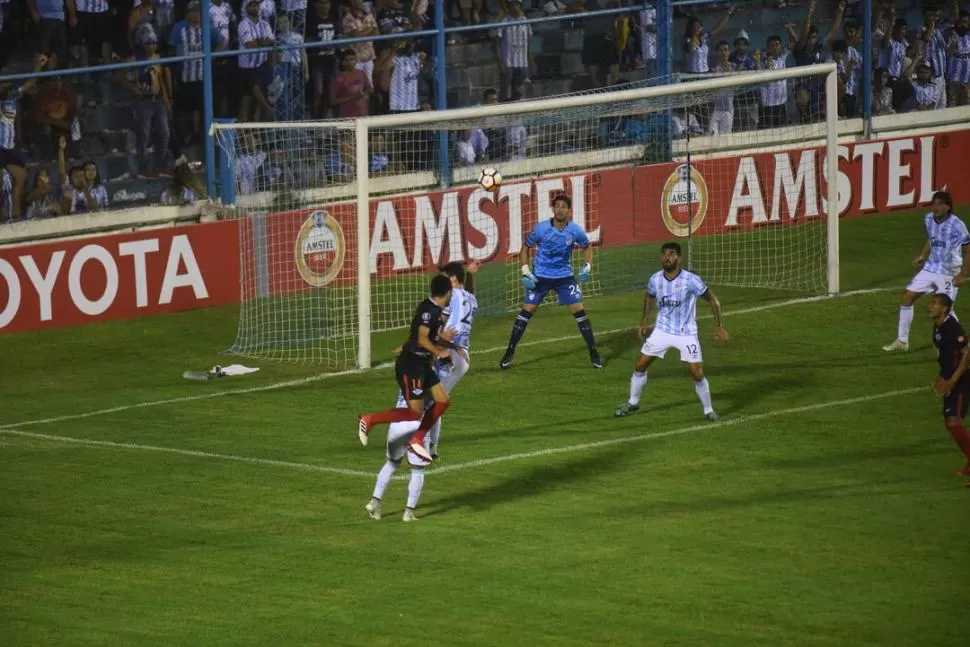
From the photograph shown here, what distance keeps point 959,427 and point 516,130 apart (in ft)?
47.2

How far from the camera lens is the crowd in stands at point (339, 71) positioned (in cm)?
2702

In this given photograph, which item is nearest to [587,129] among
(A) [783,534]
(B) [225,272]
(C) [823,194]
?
(C) [823,194]

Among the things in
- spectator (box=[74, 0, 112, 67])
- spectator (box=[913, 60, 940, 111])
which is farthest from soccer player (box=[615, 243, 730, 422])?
spectator (box=[913, 60, 940, 111])

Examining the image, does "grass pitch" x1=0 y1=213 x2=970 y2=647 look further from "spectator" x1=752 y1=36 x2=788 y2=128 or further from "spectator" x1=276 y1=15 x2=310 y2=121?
"spectator" x1=752 y1=36 x2=788 y2=128

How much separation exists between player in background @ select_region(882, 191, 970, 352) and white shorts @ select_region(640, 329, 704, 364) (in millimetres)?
4897

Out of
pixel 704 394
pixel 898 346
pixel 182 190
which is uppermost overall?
pixel 182 190

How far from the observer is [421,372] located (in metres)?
16.7

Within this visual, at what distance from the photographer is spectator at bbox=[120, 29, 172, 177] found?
91.3 ft

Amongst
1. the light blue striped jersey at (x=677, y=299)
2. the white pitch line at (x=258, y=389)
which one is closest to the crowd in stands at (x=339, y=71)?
the white pitch line at (x=258, y=389)

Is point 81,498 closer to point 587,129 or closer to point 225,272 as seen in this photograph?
point 225,272

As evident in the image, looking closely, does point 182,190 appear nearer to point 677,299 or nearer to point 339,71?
point 339,71

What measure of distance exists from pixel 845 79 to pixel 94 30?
50.3 ft

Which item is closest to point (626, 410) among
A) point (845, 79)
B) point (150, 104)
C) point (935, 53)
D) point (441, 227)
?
point (441, 227)

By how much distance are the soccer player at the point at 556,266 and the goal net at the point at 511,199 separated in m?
2.07
